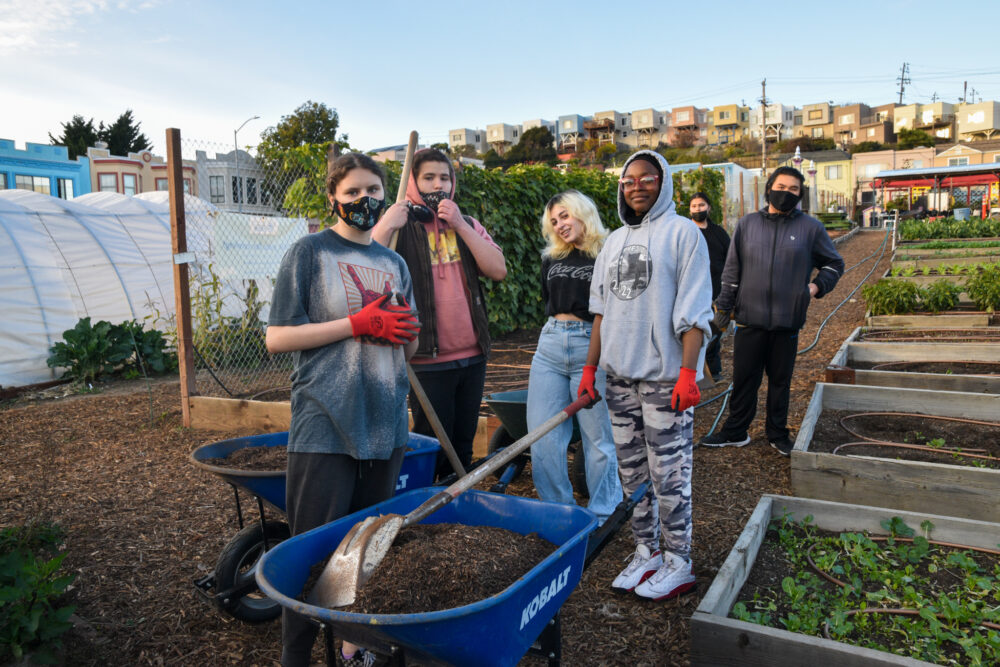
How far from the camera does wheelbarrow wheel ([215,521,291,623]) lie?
2.58 metres

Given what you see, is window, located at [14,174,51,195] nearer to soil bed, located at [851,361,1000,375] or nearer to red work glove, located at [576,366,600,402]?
soil bed, located at [851,361,1000,375]

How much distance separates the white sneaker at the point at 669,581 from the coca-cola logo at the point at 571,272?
4.44 ft

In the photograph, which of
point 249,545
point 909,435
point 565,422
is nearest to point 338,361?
point 249,545

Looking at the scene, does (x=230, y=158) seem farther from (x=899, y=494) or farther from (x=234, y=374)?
(x=899, y=494)

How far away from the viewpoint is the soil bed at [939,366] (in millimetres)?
6021

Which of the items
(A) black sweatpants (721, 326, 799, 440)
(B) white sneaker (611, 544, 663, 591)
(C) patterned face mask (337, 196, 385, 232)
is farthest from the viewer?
(A) black sweatpants (721, 326, 799, 440)

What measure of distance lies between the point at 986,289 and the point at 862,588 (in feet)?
25.1

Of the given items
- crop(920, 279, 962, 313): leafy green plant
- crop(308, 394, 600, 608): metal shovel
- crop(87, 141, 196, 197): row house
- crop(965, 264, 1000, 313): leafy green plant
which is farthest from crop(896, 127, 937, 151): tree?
crop(308, 394, 600, 608): metal shovel

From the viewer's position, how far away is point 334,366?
210 centimetres

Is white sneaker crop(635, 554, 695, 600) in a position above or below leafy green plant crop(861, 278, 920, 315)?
below

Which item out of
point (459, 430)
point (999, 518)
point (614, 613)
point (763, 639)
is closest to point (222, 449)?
point (459, 430)

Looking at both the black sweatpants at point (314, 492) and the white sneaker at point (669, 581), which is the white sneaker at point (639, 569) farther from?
the black sweatpants at point (314, 492)

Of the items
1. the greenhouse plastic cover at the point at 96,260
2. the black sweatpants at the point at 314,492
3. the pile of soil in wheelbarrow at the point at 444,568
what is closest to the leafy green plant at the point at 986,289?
the greenhouse plastic cover at the point at 96,260

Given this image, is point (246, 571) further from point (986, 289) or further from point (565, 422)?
point (986, 289)
